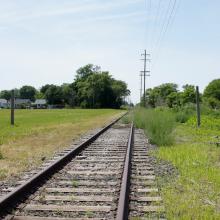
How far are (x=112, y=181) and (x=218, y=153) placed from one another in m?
5.25

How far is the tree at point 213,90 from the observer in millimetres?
150438

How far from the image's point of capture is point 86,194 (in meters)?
6.77

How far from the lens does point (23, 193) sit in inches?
262

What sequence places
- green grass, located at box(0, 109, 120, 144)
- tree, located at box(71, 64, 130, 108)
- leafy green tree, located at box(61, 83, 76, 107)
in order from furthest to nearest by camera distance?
leafy green tree, located at box(61, 83, 76, 107), tree, located at box(71, 64, 130, 108), green grass, located at box(0, 109, 120, 144)

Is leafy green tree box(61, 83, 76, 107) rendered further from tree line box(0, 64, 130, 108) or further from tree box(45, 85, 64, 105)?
tree box(45, 85, 64, 105)

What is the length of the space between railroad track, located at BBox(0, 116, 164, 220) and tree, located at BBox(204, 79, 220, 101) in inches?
5711

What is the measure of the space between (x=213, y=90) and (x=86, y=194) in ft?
498

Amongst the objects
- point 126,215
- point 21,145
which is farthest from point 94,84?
point 126,215

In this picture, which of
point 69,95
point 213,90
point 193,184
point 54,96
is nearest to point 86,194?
point 193,184

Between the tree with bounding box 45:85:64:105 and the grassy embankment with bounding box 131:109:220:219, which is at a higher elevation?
the tree with bounding box 45:85:64:105

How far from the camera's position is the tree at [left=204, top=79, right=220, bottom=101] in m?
150

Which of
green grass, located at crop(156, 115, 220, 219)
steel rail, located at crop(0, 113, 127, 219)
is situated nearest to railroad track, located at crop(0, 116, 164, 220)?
steel rail, located at crop(0, 113, 127, 219)

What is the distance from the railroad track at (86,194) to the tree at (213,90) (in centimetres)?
14506

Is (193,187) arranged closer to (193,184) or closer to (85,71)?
(193,184)
